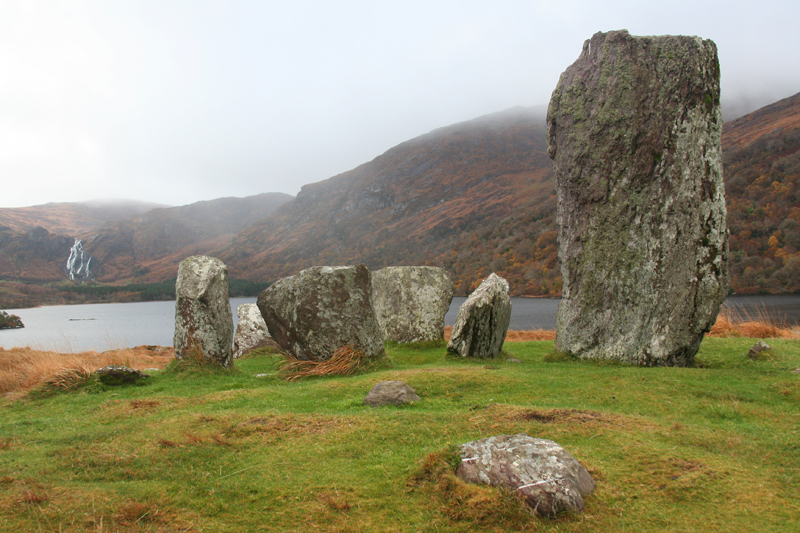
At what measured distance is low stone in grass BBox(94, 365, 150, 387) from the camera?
28.1 ft

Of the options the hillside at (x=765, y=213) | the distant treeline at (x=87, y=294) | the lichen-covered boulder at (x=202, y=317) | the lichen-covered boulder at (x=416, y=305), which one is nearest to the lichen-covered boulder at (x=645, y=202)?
the lichen-covered boulder at (x=416, y=305)

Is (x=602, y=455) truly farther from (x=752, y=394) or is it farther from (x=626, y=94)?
(x=626, y=94)

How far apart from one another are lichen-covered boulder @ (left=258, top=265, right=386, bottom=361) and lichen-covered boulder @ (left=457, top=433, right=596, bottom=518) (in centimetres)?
672

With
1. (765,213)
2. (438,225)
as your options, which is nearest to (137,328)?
(765,213)

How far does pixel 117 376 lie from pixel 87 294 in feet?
373

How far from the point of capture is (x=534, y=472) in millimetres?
3201

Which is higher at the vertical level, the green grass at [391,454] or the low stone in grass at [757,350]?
the green grass at [391,454]

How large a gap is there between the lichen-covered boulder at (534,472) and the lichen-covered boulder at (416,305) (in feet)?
38.9

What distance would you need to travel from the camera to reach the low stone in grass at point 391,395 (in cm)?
625

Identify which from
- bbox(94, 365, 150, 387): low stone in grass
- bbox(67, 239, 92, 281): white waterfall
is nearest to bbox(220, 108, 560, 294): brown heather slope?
bbox(67, 239, 92, 281): white waterfall

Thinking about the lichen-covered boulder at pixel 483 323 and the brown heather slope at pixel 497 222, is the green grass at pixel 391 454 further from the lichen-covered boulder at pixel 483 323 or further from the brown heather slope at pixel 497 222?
the brown heather slope at pixel 497 222

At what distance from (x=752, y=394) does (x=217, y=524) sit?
6876 millimetres

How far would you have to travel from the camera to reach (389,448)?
446 centimetres

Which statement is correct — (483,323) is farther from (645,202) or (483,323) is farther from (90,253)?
(90,253)
